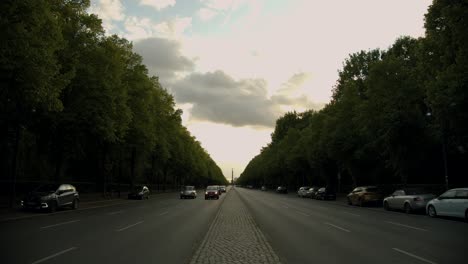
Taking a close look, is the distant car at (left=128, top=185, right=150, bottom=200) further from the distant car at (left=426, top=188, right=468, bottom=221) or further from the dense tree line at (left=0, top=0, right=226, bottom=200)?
the distant car at (left=426, top=188, right=468, bottom=221)

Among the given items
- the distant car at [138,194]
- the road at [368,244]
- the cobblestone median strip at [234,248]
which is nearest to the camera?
the cobblestone median strip at [234,248]

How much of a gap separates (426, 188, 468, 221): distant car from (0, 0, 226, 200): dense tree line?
66.0 ft

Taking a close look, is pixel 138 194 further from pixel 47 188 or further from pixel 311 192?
pixel 311 192

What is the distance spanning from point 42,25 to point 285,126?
9809cm

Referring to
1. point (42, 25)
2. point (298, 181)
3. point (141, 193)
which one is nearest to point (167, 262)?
point (42, 25)

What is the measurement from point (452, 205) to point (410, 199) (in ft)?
16.6

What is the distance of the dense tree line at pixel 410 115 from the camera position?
72.3 feet

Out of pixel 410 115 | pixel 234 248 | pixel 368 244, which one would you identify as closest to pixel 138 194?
pixel 410 115

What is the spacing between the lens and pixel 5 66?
663 inches

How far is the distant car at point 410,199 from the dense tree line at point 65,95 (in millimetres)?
20343

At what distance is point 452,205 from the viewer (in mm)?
20219

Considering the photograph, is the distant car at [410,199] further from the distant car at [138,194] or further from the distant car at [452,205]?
the distant car at [138,194]

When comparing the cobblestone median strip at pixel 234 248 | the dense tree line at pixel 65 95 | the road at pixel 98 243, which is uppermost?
the dense tree line at pixel 65 95

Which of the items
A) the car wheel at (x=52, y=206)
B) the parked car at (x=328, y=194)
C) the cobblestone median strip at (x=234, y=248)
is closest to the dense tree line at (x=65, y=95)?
the car wheel at (x=52, y=206)
